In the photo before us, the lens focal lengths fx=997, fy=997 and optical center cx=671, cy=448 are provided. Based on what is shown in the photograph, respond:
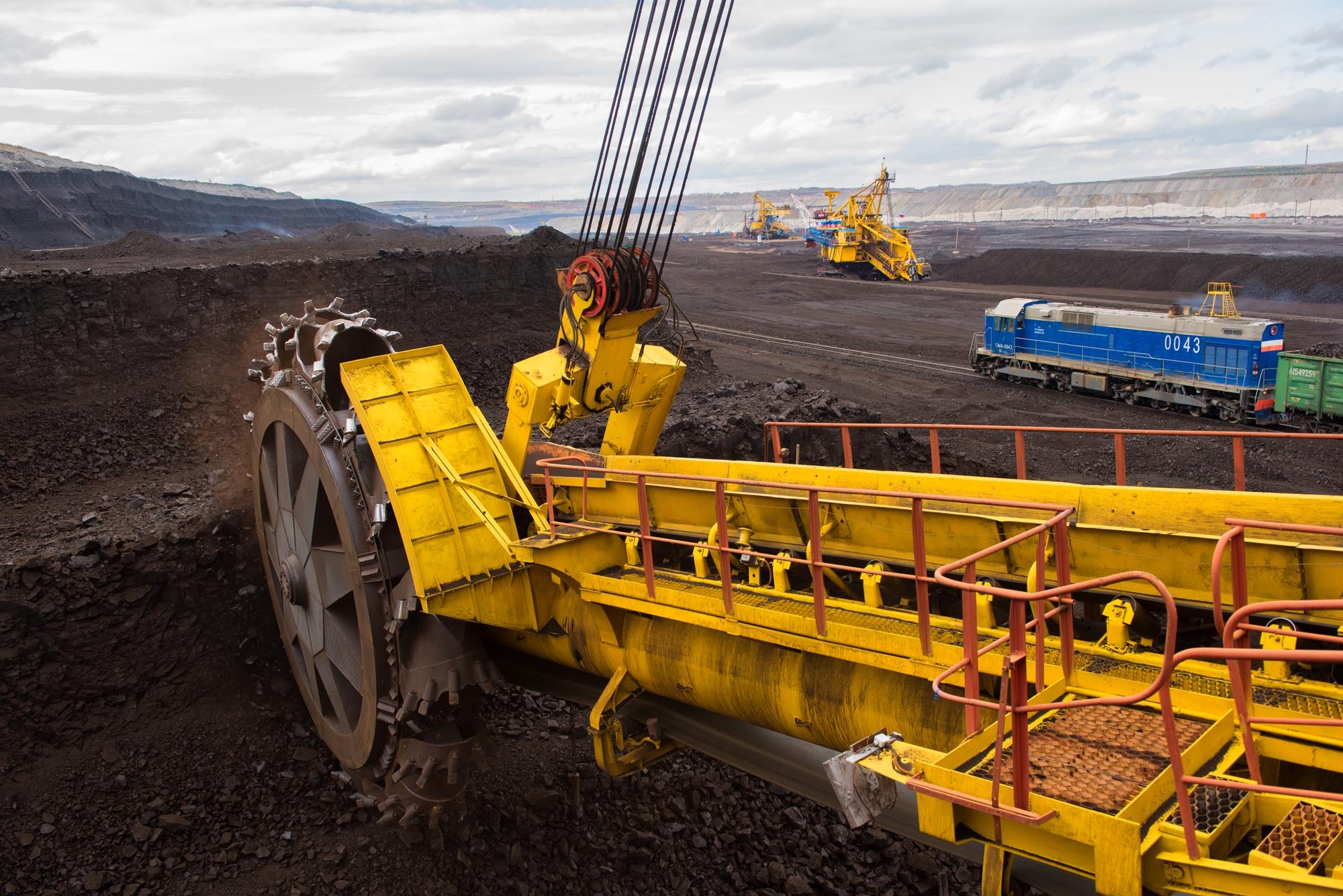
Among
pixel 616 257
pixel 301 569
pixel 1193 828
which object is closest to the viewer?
pixel 1193 828

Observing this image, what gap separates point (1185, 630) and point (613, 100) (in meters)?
6.28

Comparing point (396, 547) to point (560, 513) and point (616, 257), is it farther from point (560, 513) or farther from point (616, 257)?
point (616, 257)

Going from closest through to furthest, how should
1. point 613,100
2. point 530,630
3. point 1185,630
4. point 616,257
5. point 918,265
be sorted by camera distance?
1. point 1185,630
2. point 530,630
3. point 616,257
4. point 613,100
5. point 918,265

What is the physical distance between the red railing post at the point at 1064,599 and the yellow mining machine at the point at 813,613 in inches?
0.7

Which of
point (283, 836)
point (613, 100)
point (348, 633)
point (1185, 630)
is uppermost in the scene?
point (613, 100)

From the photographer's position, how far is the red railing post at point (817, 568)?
4793 millimetres

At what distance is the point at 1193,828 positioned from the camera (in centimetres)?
304

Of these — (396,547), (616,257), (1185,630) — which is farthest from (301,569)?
(1185,630)

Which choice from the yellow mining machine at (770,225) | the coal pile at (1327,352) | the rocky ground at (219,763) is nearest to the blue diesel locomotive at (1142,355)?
the coal pile at (1327,352)

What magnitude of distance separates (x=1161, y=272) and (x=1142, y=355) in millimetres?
22583

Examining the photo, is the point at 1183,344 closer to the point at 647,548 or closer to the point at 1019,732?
the point at 647,548

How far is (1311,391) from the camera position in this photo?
20.7m

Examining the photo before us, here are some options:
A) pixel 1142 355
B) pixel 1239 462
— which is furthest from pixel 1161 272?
pixel 1239 462

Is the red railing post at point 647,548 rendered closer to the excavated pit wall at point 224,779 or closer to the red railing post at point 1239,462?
the excavated pit wall at point 224,779
